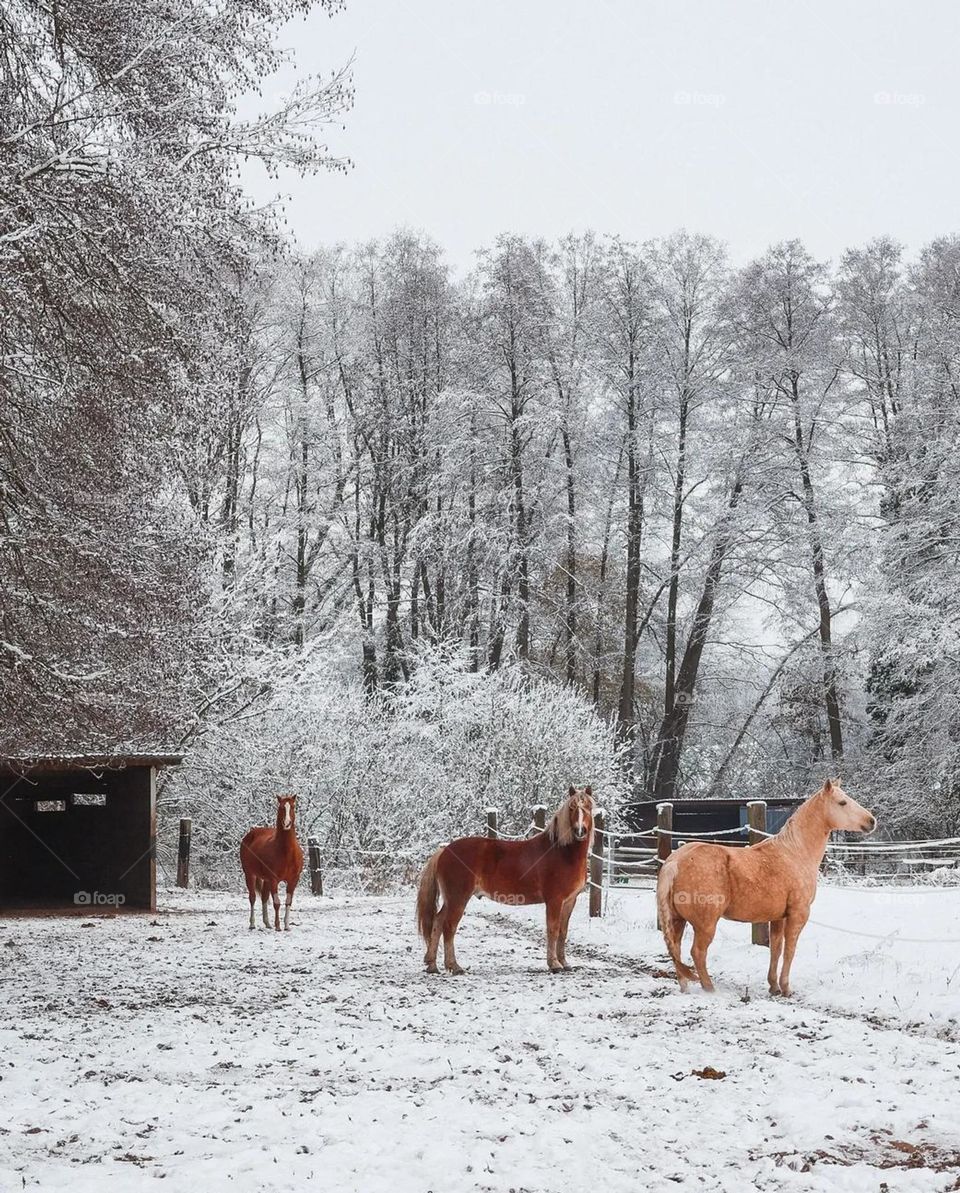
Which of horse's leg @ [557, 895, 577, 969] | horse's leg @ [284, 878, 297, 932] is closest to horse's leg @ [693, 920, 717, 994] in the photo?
horse's leg @ [557, 895, 577, 969]

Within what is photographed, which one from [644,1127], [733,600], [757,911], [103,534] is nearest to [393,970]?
[757,911]

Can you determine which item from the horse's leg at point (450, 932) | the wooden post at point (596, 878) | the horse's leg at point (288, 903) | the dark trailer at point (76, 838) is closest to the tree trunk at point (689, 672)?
the wooden post at point (596, 878)

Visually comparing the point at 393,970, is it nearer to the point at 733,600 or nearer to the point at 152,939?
the point at 152,939

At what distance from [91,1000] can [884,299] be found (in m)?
22.6

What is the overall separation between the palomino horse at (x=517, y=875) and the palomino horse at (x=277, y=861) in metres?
4.26

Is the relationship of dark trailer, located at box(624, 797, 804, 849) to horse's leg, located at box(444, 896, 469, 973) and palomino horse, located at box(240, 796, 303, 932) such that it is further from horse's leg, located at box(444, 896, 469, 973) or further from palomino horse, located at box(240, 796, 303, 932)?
horse's leg, located at box(444, 896, 469, 973)

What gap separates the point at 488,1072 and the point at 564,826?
4095 millimetres

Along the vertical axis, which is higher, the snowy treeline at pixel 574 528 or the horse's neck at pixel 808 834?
the snowy treeline at pixel 574 528

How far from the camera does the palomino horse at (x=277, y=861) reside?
14.0 m

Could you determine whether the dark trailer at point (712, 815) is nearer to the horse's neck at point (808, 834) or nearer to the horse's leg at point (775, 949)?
the horse's neck at point (808, 834)

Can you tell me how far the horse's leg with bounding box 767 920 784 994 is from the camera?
8.33 metres

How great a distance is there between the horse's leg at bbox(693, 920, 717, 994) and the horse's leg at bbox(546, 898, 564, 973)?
1.90 meters

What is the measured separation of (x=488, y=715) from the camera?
2198 cm

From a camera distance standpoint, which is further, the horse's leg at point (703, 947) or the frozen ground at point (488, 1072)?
the horse's leg at point (703, 947)
